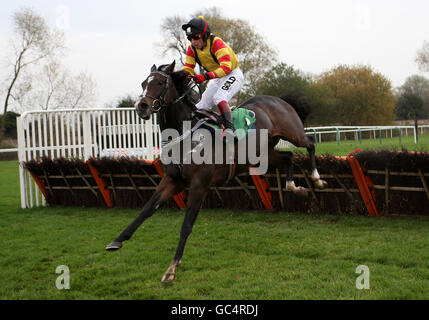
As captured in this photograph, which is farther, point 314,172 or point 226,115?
point 314,172

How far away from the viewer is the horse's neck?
452 cm

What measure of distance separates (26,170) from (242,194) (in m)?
4.95

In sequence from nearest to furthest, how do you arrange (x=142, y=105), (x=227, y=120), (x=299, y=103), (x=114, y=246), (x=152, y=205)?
(x=114, y=246)
(x=142, y=105)
(x=152, y=205)
(x=227, y=120)
(x=299, y=103)

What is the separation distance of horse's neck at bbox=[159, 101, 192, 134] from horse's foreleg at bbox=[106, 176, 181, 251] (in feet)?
1.71

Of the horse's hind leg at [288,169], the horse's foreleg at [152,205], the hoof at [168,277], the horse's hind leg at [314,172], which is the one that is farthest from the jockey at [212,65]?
the hoof at [168,277]

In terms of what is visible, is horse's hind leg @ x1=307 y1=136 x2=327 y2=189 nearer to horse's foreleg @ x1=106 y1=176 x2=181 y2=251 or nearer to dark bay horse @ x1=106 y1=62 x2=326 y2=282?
dark bay horse @ x1=106 y1=62 x2=326 y2=282

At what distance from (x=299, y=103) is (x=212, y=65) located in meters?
1.77

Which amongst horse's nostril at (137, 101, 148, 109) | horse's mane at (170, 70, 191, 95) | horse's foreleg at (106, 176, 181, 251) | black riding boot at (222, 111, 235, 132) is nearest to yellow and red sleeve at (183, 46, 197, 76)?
horse's mane at (170, 70, 191, 95)

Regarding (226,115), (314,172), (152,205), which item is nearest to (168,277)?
(152,205)

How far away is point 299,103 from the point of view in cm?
621

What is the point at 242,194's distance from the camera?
25.1 ft

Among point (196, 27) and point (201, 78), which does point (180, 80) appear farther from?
point (196, 27)

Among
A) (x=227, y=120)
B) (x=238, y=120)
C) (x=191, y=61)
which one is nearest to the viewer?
(x=227, y=120)

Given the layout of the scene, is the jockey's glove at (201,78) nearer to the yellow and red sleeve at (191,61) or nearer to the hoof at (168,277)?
the yellow and red sleeve at (191,61)
